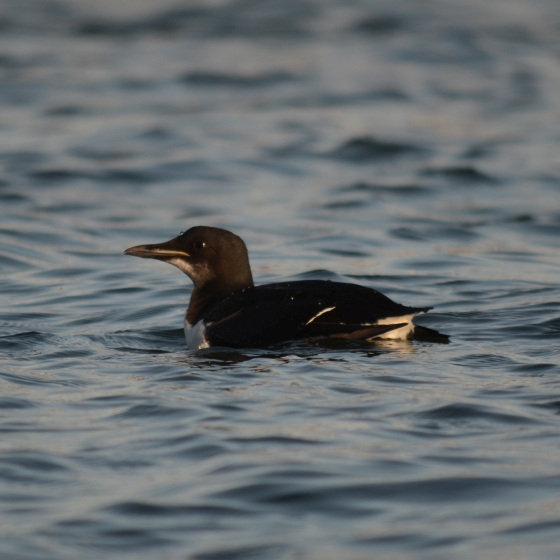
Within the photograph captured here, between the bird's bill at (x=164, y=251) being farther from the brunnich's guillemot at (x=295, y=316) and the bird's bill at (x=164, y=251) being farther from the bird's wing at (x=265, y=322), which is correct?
the bird's wing at (x=265, y=322)

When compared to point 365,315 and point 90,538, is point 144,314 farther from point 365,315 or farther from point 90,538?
point 90,538

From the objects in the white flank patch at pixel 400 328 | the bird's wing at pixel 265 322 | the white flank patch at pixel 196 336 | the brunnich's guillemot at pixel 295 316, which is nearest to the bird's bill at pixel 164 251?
the brunnich's guillemot at pixel 295 316

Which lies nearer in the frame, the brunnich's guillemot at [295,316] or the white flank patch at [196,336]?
the brunnich's guillemot at [295,316]

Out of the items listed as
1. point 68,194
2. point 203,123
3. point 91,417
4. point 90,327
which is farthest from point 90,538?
point 203,123

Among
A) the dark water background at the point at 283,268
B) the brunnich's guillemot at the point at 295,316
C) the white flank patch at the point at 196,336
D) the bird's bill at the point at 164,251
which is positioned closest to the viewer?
the dark water background at the point at 283,268

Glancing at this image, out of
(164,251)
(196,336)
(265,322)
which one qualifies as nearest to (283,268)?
(164,251)

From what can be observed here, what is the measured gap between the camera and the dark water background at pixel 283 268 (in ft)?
13.8

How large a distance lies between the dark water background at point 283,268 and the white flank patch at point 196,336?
209 mm

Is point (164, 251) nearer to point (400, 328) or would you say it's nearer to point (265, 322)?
point (265, 322)

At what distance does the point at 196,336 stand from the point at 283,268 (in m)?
3.08

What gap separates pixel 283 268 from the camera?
10102 millimetres

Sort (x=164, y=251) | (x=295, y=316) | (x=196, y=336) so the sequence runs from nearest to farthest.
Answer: (x=295, y=316)
(x=196, y=336)
(x=164, y=251)

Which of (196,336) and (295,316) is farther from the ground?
(295,316)

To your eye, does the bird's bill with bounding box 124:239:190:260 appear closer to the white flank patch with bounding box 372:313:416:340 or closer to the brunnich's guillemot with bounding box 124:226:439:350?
the brunnich's guillemot with bounding box 124:226:439:350
